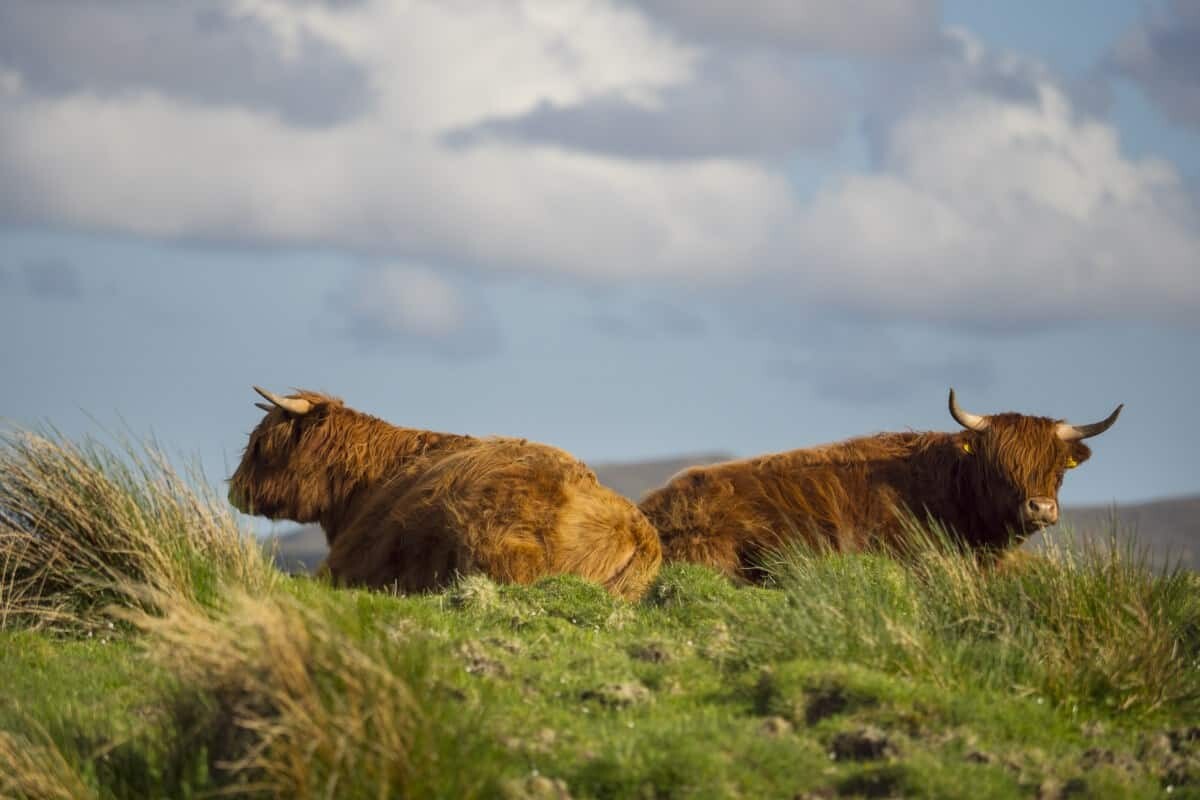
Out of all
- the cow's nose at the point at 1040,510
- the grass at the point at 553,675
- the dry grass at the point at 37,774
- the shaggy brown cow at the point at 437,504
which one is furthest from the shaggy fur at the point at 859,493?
the dry grass at the point at 37,774

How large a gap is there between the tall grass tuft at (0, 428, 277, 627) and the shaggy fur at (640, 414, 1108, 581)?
4.56m

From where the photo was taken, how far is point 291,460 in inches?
511

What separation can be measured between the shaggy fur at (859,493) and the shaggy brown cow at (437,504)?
1.32 meters

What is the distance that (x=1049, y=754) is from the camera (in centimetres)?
666

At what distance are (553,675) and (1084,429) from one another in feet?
24.9

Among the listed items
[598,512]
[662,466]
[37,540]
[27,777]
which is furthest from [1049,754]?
[662,466]

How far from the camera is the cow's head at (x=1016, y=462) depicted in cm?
1306

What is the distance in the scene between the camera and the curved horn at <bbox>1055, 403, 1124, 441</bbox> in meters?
13.5

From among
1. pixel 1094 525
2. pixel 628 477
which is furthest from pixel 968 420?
pixel 628 477

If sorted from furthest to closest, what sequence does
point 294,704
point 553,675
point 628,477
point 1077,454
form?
1. point 628,477
2. point 1077,454
3. point 553,675
4. point 294,704

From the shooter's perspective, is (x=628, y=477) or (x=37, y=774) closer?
(x=37, y=774)

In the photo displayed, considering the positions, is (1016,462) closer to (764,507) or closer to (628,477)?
(764,507)

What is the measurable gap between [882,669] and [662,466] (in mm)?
64099

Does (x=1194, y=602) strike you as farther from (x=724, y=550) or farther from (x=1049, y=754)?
(x=724, y=550)
